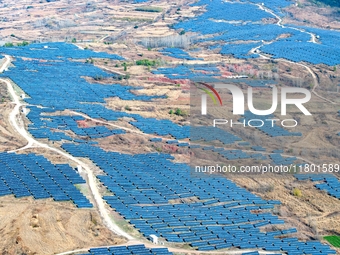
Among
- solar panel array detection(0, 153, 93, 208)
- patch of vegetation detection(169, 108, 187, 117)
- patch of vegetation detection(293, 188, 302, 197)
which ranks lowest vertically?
patch of vegetation detection(293, 188, 302, 197)

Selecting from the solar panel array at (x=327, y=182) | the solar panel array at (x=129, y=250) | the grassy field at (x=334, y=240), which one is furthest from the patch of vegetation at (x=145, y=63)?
the solar panel array at (x=129, y=250)

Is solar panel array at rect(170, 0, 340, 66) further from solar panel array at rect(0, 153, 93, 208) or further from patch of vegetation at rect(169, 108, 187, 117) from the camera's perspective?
solar panel array at rect(0, 153, 93, 208)

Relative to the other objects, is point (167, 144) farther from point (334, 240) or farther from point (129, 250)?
point (129, 250)

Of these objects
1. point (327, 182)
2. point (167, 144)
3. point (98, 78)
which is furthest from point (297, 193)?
point (98, 78)

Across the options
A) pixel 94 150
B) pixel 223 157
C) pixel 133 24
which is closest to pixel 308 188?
pixel 223 157

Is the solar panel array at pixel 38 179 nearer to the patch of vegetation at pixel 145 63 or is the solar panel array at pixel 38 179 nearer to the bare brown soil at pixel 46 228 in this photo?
the bare brown soil at pixel 46 228

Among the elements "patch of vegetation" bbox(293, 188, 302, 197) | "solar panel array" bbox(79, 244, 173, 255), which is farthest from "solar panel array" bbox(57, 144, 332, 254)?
"patch of vegetation" bbox(293, 188, 302, 197)
